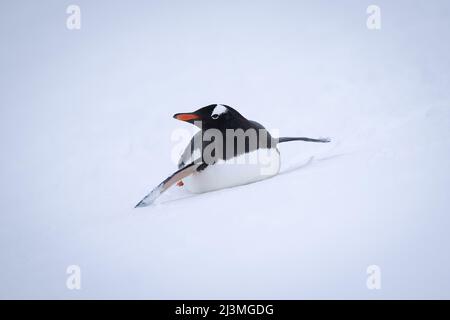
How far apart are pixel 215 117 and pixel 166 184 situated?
2.19 ft

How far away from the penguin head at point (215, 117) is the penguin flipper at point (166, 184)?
1.15 ft

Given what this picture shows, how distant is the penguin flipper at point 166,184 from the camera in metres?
3.25

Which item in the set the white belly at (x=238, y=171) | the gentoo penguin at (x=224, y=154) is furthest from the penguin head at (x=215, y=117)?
the white belly at (x=238, y=171)

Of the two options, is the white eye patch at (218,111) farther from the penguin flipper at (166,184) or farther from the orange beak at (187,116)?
the penguin flipper at (166,184)

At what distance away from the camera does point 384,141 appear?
12.6 ft

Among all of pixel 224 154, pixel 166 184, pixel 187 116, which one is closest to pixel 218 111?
pixel 187 116

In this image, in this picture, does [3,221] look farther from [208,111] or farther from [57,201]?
[208,111]

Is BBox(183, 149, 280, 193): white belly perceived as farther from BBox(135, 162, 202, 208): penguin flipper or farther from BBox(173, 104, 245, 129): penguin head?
BBox(173, 104, 245, 129): penguin head

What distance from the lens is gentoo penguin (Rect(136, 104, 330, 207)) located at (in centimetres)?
331

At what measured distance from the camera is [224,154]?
10.8 ft

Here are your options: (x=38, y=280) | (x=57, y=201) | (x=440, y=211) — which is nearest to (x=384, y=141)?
(x=440, y=211)

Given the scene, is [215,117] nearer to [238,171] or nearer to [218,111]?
[218,111]

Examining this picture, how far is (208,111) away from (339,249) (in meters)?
1.58

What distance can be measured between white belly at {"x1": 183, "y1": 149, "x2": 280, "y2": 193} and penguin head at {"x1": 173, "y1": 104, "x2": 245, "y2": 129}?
30cm
